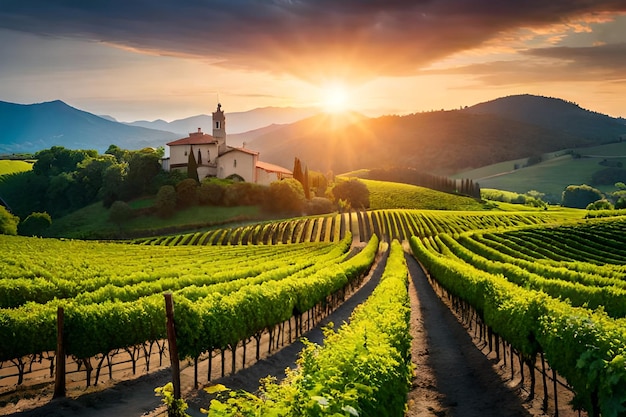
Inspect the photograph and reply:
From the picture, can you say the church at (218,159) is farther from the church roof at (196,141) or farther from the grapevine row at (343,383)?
the grapevine row at (343,383)

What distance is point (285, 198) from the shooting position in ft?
428

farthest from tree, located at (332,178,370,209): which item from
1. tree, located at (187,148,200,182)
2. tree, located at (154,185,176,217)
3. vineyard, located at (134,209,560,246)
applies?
tree, located at (154,185,176,217)

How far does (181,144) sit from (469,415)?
445 ft

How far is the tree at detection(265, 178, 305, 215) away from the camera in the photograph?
129 metres

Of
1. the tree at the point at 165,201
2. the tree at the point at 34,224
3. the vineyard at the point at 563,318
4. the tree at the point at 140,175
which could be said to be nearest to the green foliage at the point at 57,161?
the tree at the point at 140,175

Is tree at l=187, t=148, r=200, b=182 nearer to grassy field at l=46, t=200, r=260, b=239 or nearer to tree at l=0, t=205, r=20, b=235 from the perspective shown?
grassy field at l=46, t=200, r=260, b=239

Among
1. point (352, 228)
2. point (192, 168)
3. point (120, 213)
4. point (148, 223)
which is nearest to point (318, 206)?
point (352, 228)

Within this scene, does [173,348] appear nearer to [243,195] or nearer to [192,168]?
[243,195]

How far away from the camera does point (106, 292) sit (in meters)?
26.3

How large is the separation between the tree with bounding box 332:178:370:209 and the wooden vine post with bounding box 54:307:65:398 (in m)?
133

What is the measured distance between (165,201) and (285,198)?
2807cm

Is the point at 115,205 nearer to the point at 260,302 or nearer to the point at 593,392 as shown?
the point at 260,302

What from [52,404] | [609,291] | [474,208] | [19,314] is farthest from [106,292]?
[474,208]

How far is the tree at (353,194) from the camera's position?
501 feet
